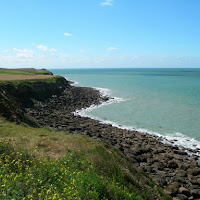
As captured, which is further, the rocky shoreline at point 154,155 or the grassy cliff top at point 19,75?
the grassy cliff top at point 19,75

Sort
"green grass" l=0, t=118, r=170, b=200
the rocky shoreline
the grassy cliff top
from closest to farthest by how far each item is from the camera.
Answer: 1. "green grass" l=0, t=118, r=170, b=200
2. the rocky shoreline
3. the grassy cliff top

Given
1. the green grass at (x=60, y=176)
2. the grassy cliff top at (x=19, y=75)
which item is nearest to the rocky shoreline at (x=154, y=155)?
the green grass at (x=60, y=176)

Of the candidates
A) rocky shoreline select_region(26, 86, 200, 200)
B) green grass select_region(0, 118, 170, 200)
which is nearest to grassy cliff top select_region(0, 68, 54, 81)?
rocky shoreline select_region(26, 86, 200, 200)

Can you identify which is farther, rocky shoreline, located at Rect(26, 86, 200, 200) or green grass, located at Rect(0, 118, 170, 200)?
rocky shoreline, located at Rect(26, 86, 200, 200)

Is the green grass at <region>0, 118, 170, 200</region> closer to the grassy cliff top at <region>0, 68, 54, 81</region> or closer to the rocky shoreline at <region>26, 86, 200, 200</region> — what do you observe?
the rocky shoreline at <region>26, 86, 200, 200</region>

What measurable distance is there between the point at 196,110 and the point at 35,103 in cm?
3396

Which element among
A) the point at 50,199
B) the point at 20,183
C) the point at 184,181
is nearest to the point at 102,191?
the point at 50,199

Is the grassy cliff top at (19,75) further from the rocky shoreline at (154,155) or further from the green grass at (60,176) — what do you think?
the green grass at (60,176)

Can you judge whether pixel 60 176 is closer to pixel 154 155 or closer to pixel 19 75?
pixel 154 155

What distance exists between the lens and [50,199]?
5.86 meters

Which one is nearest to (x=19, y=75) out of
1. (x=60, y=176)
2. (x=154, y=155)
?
(x=154, y=155)

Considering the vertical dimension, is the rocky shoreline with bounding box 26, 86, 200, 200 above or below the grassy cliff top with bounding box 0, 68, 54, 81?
below

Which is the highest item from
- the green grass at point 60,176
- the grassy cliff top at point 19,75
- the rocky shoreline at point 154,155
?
the grassy cliff top at point 19,75

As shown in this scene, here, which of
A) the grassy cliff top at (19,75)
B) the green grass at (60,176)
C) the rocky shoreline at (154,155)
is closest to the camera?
the green grass at (60,176)
